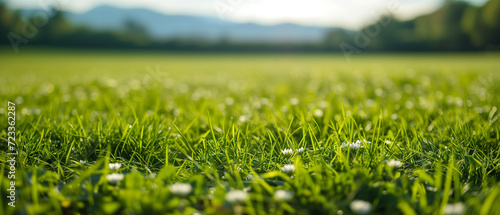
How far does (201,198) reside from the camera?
4.02ft

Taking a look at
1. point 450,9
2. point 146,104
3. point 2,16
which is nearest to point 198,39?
point 2,16

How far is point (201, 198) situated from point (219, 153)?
436 mm

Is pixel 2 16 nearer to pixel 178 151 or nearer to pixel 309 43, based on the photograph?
pixel 309 43

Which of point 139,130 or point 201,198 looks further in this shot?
point 139,130

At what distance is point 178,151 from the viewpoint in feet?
6.06

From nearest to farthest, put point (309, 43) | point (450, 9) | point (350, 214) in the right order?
point (350, 214), point (450, 9), point (309, 43)

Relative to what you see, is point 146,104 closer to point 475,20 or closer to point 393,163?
point 393,163

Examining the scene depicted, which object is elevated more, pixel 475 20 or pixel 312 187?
pixel 475 20

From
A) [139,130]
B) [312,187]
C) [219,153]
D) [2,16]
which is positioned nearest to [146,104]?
[139,130]

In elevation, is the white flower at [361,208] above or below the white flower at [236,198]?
below

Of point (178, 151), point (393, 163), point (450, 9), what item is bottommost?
point (178, 151)

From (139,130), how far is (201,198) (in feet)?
2.60

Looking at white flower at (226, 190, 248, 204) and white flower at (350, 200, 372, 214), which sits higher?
white flower at (226, 190, 248, 204)

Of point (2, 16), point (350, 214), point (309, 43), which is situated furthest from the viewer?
point (309, 43)
